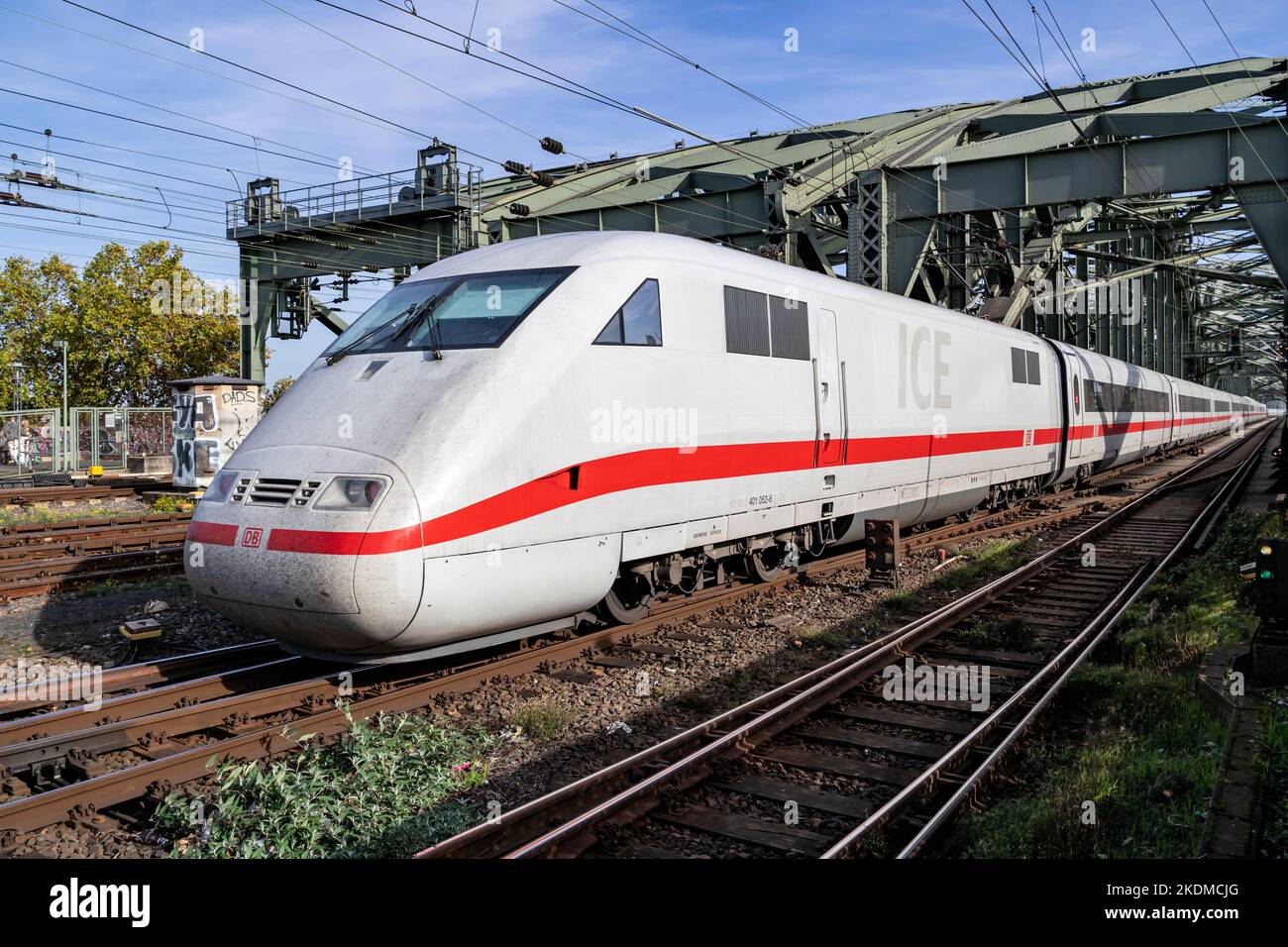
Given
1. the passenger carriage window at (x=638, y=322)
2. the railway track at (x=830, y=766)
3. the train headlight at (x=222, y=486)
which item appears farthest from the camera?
the passenger carriage window at (x=638, y=322)

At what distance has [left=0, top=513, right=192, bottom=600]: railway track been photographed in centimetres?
1178

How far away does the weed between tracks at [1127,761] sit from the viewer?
4.77 meters

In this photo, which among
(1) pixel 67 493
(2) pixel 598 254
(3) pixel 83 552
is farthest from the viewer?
(1) pixel 67 493

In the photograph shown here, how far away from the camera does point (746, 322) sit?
898 cm

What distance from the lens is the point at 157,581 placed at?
11891 mm

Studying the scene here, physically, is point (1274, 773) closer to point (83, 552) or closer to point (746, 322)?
point (746, 322)

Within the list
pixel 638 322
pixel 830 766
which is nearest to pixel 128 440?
pixel 638 322

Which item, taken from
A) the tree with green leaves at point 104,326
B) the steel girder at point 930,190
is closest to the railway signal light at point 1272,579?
the steel girder at point 930,190

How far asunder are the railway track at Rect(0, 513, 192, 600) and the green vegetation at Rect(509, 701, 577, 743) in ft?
26.2

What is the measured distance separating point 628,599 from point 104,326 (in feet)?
117

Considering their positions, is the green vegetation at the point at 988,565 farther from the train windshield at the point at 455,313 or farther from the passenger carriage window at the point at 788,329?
the train windshield at the point at 455,313

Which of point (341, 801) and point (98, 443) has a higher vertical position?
point (98, 443)

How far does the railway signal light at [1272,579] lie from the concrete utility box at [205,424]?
20.3 m
